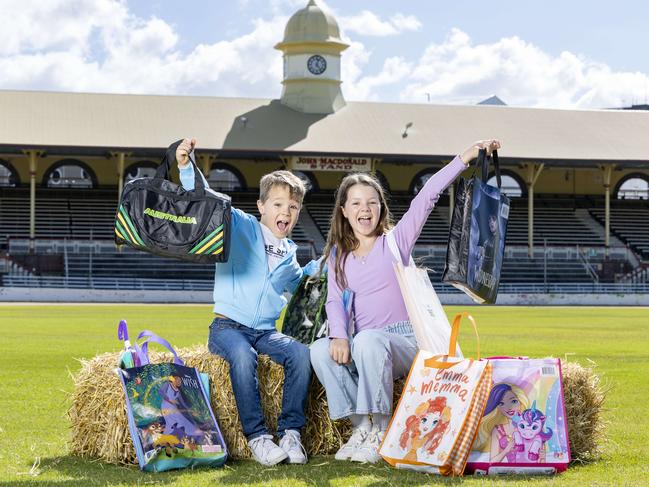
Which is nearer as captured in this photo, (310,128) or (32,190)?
(32,190)

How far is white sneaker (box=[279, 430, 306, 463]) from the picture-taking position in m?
6.03

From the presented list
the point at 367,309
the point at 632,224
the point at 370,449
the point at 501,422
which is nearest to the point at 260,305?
the point at 367,309

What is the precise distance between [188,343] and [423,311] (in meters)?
9.34

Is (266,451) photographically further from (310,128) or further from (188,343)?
(310,128)

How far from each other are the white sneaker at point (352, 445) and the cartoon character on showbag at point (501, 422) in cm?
65

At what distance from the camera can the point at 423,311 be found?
6.12 metres

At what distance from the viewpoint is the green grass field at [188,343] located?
5.59 meters

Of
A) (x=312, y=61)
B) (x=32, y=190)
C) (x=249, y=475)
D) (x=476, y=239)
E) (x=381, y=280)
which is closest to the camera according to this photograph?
(x=249, y=475)

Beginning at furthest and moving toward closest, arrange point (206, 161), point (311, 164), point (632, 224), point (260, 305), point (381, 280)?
point (632, 224) < point (311, 164) < point (206, 161) < point (260, 305) < point (381, 280)

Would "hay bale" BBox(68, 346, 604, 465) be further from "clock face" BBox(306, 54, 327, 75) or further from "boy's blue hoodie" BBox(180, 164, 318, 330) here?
"clock face" BBox(306, 54, 327, 75)

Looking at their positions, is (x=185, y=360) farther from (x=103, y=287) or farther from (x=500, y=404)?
(x=103, y=287)

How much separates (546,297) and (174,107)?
55.0 ft

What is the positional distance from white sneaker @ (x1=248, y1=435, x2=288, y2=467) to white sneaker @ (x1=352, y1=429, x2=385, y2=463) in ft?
1.23

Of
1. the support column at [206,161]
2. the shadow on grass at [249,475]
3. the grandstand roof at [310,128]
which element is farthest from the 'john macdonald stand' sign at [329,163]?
the shadow on grass at [249,475]
